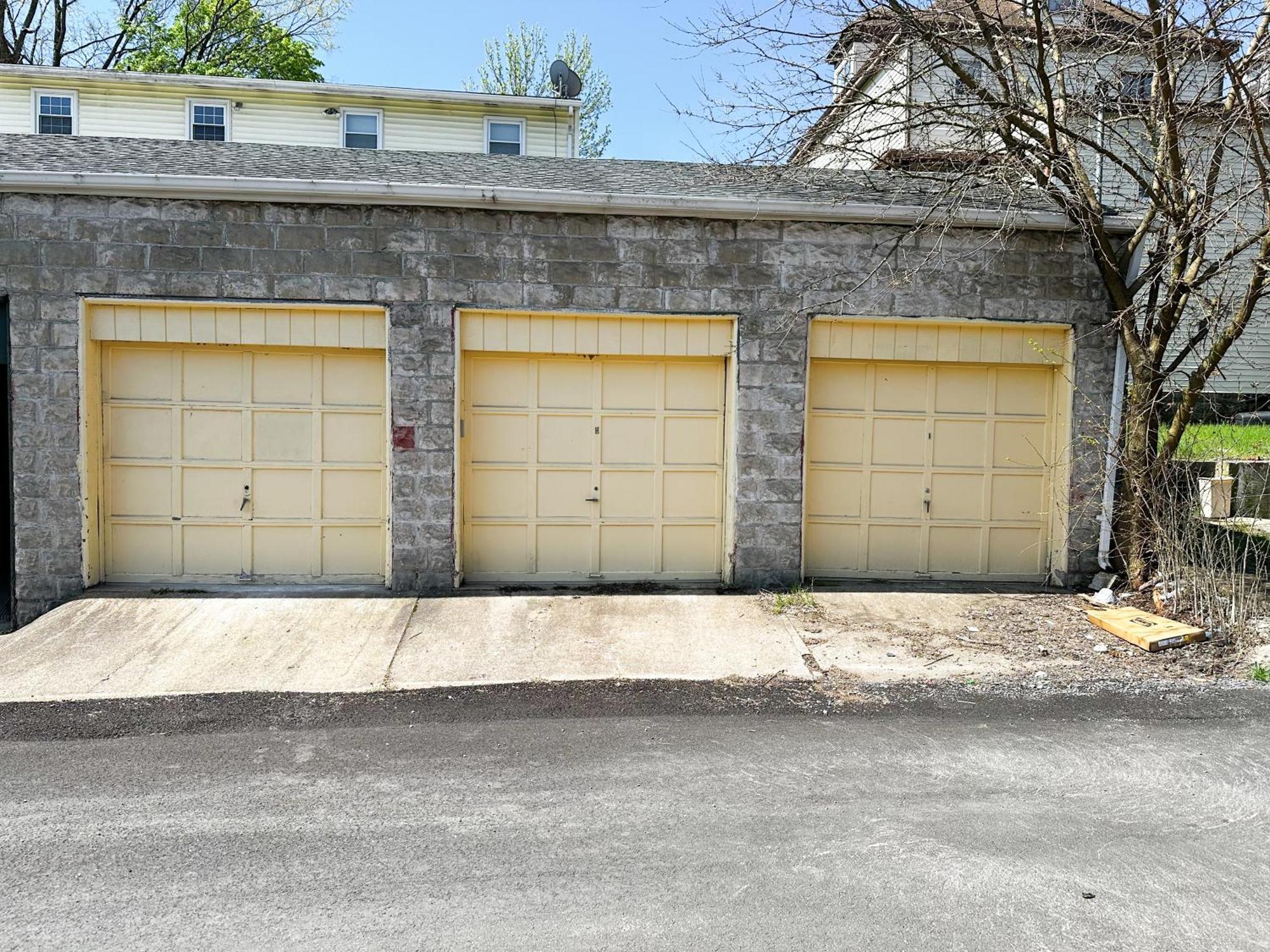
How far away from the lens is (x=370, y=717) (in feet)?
A: 18.1

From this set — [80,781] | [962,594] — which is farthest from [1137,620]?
[80,781]

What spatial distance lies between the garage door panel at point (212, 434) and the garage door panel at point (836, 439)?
523 centimetres

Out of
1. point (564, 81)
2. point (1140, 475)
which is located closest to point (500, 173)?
point (1140, 475)

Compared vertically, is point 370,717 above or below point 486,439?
below

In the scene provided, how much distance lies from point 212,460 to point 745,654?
502 centimetres

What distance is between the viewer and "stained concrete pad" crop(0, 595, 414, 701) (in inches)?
239

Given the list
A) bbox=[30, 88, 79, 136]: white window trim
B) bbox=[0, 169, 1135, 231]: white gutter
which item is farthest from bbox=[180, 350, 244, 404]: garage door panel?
bbox=[30, 88, 79, 136]: white window trim

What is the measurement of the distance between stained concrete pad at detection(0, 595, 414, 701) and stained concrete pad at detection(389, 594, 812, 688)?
1.10 ft

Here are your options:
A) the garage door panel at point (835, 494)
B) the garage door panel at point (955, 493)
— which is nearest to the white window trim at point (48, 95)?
the garage door panel at point (835, 494)

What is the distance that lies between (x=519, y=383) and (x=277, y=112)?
1390 cm

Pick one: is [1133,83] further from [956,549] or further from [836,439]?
[956,549]

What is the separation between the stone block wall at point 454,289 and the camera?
7.57 meters

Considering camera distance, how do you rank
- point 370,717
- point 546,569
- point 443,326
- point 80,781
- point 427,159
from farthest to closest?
point 427,159 → point 546,569 → point 443,326 → point 370,717 → point 80,781

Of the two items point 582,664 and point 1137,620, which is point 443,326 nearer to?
point 582,664
